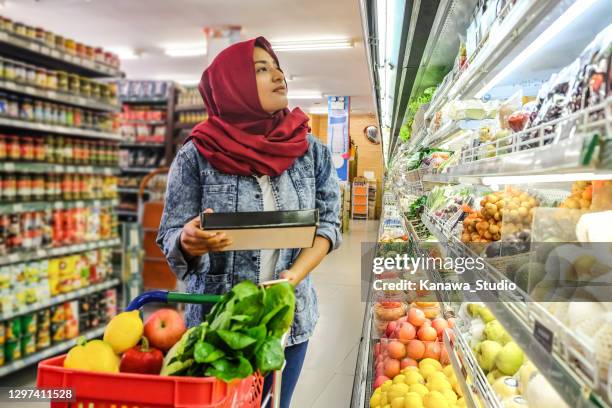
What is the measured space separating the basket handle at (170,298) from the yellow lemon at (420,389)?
1.16 m

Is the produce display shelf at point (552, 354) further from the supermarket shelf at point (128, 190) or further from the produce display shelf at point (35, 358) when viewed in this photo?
the supermarket shelf at point (128, 190)

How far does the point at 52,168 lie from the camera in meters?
3.22

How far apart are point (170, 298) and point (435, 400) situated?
1.15 metres

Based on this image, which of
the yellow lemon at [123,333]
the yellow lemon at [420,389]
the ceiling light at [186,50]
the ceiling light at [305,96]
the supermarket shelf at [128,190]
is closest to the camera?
the yellow lemon at [123,333]

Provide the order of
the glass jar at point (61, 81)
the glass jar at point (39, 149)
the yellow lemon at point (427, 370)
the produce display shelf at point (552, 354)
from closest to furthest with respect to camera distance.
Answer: the produce display shelf at point (552, 354) < the yellow lemon at point (427, 370) < the glass jar at point (39, 149) < the glass jar at point (61, 81)

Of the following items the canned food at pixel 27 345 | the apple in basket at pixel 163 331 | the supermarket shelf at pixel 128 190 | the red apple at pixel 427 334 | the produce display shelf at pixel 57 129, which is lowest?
the canned food at pixel 27 345

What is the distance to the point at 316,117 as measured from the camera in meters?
13.2

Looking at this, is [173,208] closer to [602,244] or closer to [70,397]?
[70,397]

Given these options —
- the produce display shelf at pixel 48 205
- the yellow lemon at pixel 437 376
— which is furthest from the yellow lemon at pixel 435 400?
the produce display shelf at pixel 48 205

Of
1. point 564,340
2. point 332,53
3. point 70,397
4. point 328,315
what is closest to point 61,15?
point 332,53

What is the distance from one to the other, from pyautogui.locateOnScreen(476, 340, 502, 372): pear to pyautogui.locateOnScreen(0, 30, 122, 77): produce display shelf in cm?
315

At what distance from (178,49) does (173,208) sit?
302 inches

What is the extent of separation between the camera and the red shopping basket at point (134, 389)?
78 centimetres

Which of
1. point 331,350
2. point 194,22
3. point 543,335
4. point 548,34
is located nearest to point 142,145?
point 194,22
